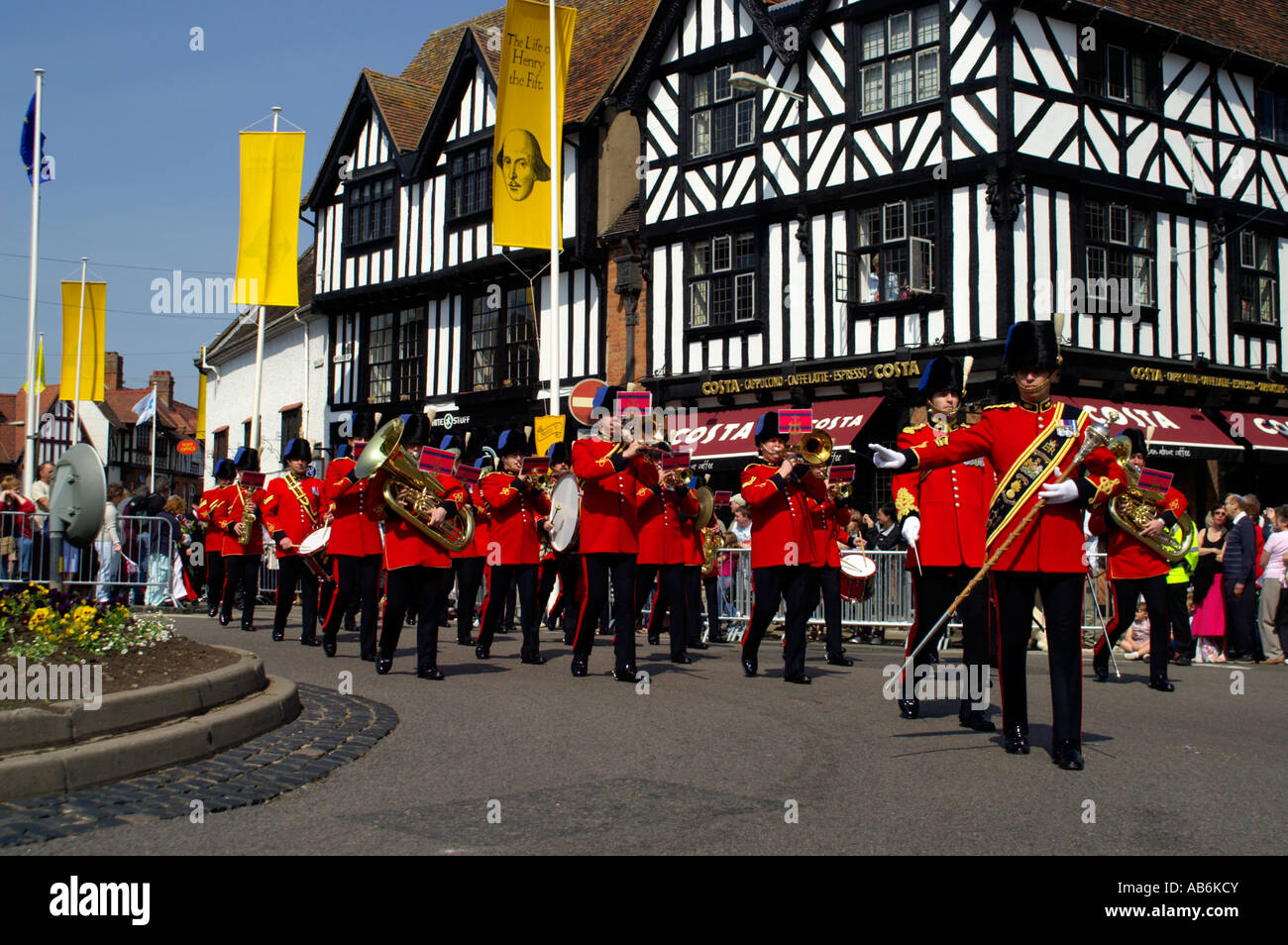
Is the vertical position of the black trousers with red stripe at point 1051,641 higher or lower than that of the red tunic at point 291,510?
lower

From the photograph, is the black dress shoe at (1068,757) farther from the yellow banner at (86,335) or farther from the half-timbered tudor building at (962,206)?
the yellow banner at (86,335)

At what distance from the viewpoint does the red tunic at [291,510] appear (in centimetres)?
1371

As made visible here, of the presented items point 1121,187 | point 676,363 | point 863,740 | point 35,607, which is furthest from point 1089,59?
point 35,607

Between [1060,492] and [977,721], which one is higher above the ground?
[1060,492]

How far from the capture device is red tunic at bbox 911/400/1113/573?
6.73 m

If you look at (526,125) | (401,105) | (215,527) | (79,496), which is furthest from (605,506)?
(401,105)

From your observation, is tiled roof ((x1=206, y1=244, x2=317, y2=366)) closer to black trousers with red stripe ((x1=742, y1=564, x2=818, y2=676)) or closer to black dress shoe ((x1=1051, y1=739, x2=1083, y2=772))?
black trousers with red stripe ((x1=742, y1=564, x2=818, y2=676))

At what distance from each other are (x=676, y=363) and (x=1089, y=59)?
8.88 metres

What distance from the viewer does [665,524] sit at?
12.3 m

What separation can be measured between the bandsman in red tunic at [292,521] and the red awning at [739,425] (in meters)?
8.88

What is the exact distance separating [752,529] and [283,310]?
95.4ft

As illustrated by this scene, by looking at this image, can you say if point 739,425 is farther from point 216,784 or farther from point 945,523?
point 216,784

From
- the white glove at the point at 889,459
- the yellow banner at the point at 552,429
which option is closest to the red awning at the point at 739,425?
the yellow banner at the point at 552,429

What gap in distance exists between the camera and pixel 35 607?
7664 mm
